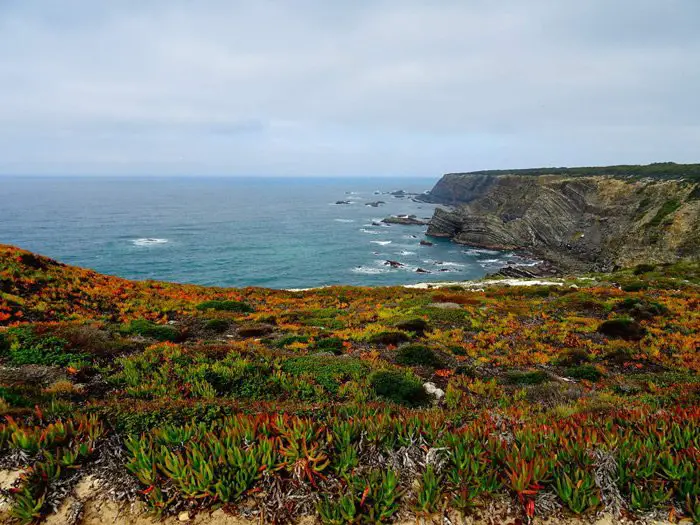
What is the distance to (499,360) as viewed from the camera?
13.7 meters

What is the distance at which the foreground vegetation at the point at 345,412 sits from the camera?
4.34 m

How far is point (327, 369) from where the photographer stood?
423 inches

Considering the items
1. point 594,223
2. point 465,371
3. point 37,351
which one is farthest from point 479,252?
point 37,351

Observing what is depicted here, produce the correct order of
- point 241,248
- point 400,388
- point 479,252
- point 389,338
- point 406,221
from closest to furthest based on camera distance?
Answer: point 400,388
point 389,338
point 241,248
point 479,252
point 406,221

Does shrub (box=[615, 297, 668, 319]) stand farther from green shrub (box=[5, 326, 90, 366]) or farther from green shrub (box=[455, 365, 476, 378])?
green shrub (box=[5, 326, 90, 366])

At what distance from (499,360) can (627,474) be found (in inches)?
375

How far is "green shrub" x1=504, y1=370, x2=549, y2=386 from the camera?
11164 millimetres

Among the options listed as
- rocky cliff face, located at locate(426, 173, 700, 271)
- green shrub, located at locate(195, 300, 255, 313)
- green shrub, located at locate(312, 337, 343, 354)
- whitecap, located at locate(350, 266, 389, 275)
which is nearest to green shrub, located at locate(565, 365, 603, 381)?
green shrub, located at locate(312, 337, 343, 354)

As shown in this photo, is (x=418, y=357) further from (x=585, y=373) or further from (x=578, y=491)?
Answer: (x=578, y=491)

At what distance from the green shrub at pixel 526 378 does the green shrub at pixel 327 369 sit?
467 cm

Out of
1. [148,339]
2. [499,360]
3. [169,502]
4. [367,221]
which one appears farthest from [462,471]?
[367,221]

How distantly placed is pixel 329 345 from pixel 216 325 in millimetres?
6326

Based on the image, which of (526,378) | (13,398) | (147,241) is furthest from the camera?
(147,241)

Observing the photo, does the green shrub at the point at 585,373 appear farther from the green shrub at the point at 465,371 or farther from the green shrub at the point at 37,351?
the green shrub at the point at 37,351
